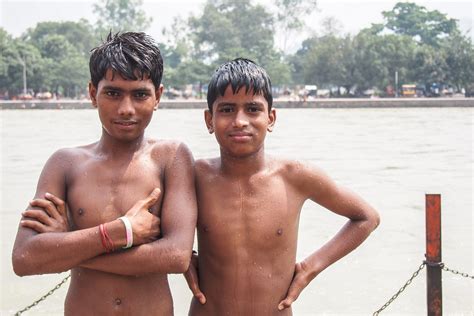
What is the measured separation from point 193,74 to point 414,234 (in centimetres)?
4858

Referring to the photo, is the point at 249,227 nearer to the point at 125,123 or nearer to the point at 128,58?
the point at 125,123

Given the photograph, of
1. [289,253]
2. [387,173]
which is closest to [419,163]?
[387,173]

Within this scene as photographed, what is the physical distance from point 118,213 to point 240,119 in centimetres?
58

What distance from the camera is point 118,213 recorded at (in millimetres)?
2510

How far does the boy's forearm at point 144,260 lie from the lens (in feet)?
7.63

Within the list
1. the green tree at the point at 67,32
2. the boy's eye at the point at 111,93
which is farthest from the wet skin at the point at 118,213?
the green tree at the point at 67,32

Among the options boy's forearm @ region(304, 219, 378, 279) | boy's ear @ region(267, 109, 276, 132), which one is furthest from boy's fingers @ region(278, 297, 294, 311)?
boy's ear @ region(267, 109, 276, 132)

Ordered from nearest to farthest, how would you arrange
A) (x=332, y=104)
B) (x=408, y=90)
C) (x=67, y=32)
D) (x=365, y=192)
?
(x=365, y=192), (x=332, y=104), (x=408, y=90), (x=67, y=32)

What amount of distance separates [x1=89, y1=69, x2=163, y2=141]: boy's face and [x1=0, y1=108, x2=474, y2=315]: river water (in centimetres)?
73

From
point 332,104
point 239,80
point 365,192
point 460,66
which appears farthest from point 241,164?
point 460,66

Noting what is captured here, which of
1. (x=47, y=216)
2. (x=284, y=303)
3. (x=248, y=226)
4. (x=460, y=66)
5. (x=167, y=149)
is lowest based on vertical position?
(x=284, y=303)

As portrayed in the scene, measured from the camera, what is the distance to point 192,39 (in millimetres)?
71438

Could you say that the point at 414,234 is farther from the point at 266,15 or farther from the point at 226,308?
the point at 266,15

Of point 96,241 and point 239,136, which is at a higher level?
point 239,136
